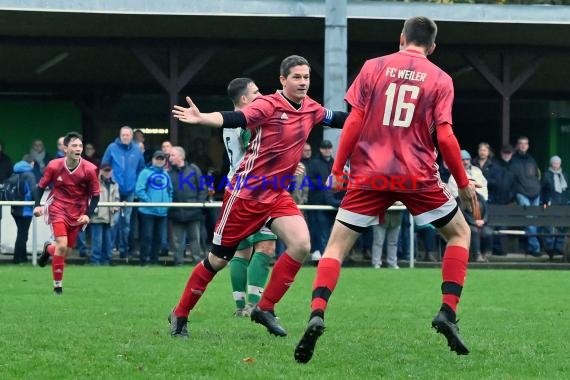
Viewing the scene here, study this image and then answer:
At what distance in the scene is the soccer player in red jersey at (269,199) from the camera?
874cm

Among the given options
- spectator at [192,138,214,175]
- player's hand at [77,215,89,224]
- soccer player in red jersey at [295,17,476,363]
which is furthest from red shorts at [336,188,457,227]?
spectator at [192,138,214,175]

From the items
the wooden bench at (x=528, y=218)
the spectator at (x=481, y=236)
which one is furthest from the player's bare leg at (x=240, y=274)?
the wooden bench at (x=528, y=218)

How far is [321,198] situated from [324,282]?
12058 mm

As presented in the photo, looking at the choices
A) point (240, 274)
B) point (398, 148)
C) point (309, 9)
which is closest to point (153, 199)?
point (309, 9)

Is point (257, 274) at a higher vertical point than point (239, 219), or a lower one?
lower

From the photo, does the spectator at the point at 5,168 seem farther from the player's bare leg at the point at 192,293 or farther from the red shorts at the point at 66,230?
the player's bare leg at the point at 192,293

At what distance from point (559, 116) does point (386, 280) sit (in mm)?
12166

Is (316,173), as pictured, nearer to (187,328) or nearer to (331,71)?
(331,71)

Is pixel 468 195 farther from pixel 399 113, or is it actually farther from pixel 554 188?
pixel 554 188

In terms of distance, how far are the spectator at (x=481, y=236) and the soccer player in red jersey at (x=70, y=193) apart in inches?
276

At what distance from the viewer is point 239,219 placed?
345 inches

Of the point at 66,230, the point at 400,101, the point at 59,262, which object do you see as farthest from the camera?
the point at 66,230

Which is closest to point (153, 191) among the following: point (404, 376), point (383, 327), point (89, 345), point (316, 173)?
point (316, 173)

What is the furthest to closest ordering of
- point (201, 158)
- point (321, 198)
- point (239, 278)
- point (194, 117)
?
point (201, 158)
point (321, 198)
point (239, 278)
point (194, 117)
